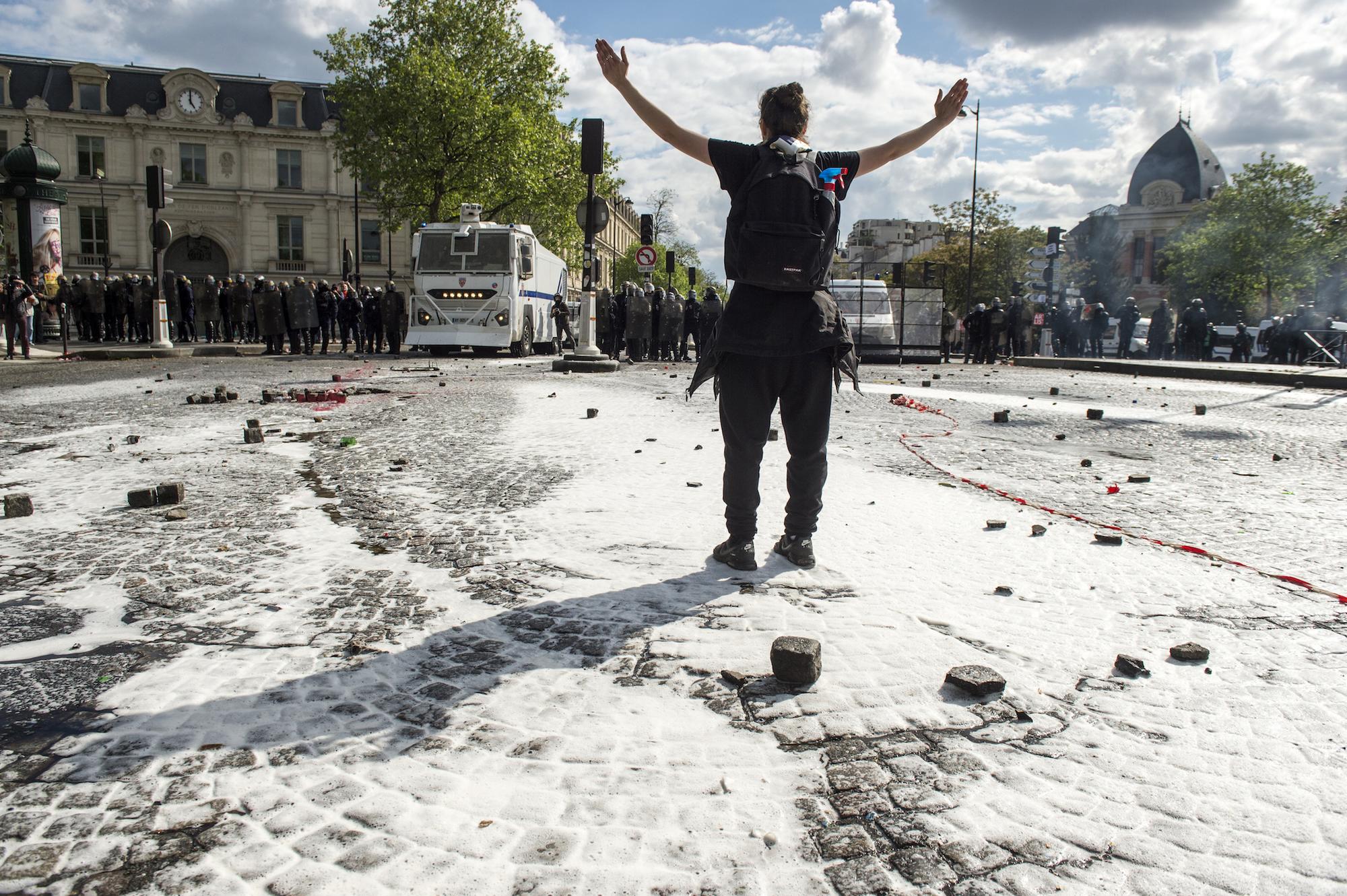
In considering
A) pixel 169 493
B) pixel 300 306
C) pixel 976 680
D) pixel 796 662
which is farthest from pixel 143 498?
pixel 300 306

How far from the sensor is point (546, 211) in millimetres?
42656

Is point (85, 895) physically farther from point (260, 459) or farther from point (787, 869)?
point (260, 459)

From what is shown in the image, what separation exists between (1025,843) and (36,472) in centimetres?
598

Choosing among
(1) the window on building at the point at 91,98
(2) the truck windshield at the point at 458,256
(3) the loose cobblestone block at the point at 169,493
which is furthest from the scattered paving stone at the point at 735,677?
(1) the window on building at the point at 91,98

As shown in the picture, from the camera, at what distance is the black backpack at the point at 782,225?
3621 mm

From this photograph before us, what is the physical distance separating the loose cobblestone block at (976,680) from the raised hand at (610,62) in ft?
9.24

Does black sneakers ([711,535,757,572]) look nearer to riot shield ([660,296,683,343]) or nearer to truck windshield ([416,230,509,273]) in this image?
truck windshield ([416,230,509,273])

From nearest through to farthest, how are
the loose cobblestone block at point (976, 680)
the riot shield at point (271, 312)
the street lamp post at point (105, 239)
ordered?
the loose cobblestone block at point (976, 680) < the riot shield at point (271, 312) < the street lamp post at point (105, 239)

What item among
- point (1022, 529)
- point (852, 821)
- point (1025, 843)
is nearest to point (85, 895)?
point (852, 821)

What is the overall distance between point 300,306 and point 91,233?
4517cm

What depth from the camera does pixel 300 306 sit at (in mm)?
24547

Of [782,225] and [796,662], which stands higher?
[782,225]

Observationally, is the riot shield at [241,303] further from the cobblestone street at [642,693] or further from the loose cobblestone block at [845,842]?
the loose cobblestone block at [845,842]

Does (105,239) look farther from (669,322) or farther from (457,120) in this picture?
(669,322)
